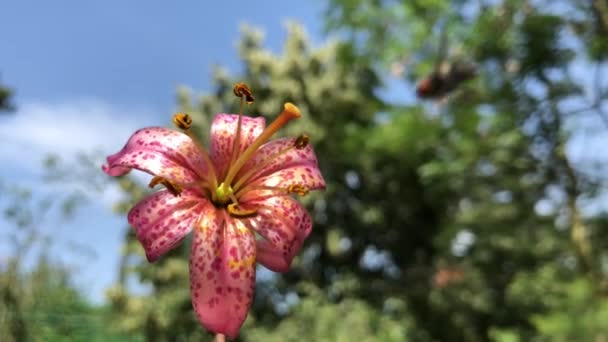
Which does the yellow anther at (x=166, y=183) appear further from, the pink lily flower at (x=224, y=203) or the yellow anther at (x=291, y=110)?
the yellow anther at (x=291, y=110)

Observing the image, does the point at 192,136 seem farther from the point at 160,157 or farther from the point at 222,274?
the point at 222,274

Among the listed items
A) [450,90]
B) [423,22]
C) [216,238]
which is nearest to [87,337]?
[450,90]

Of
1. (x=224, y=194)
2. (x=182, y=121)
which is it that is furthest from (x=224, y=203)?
(x=182, y=121)

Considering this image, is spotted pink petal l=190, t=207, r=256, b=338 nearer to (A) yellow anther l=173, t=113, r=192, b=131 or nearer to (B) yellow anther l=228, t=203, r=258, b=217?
(B) yellow anther l=228, t=203, r=258, b=217

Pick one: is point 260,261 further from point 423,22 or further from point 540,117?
point 423,22

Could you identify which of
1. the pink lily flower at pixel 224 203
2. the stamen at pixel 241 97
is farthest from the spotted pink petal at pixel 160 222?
the stamen at pixel 241 97

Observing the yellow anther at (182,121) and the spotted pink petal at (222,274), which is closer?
the spotted pink petal at (222,274)

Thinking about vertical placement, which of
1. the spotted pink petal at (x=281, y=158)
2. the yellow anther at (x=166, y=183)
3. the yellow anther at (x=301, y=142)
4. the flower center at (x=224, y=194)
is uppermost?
the yellow anther at (x=301, y=142)
